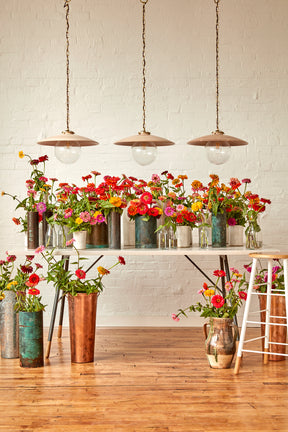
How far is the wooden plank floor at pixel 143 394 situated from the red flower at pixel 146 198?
3.42ft

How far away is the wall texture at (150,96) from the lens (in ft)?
17.9

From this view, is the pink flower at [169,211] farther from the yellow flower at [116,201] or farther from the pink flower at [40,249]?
the pink flower at [40,249]

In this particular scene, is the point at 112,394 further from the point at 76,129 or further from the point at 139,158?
the point at 76,129

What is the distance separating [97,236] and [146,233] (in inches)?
13.3

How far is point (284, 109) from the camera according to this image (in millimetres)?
5465

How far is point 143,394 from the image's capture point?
126 inches

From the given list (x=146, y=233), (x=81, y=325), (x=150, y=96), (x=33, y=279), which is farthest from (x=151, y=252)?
(x=150, y=96)

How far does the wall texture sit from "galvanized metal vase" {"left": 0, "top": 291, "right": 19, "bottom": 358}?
4.58ft

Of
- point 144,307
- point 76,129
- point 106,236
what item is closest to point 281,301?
point 106,236

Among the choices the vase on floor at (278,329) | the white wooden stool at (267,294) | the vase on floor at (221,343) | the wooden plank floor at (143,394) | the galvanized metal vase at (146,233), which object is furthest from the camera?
the galvanized metal vase at (146,233)

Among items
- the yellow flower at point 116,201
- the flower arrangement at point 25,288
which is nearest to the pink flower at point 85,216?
the yellow flower at point 116,201

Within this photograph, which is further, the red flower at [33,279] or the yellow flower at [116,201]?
the yellow flower at [116,201]

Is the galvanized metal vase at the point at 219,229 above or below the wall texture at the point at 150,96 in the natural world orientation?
below

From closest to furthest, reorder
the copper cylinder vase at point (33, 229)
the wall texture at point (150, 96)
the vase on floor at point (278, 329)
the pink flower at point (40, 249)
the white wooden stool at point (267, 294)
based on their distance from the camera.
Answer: the white wooden stool at point (267, 294) < the pink flower at point (40, 249) < the vase on floor at point (278, 329) < the copper cylinder vase at point (33, 229) < the wall texture at point (150, 96)
